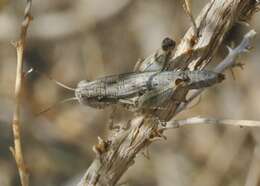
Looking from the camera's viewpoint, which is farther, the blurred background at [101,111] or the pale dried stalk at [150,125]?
the blurred background at [101,111]

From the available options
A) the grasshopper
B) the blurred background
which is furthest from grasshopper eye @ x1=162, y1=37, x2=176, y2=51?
the blurred background

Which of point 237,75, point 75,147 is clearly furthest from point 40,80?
point 237,75

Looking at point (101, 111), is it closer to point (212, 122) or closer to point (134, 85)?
point (134, 85)

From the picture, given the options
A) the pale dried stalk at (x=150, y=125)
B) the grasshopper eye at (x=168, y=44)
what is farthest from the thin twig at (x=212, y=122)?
the grasshopper eye at (x=168, y=44)

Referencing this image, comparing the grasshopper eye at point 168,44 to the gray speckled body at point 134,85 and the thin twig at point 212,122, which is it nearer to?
the gray speckled body at point 134,85

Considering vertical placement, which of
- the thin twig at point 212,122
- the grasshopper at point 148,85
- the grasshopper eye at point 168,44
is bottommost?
the thin twig at point 212,122

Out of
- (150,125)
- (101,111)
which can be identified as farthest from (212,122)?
(101,111)

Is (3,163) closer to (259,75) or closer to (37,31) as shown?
(37,31)
